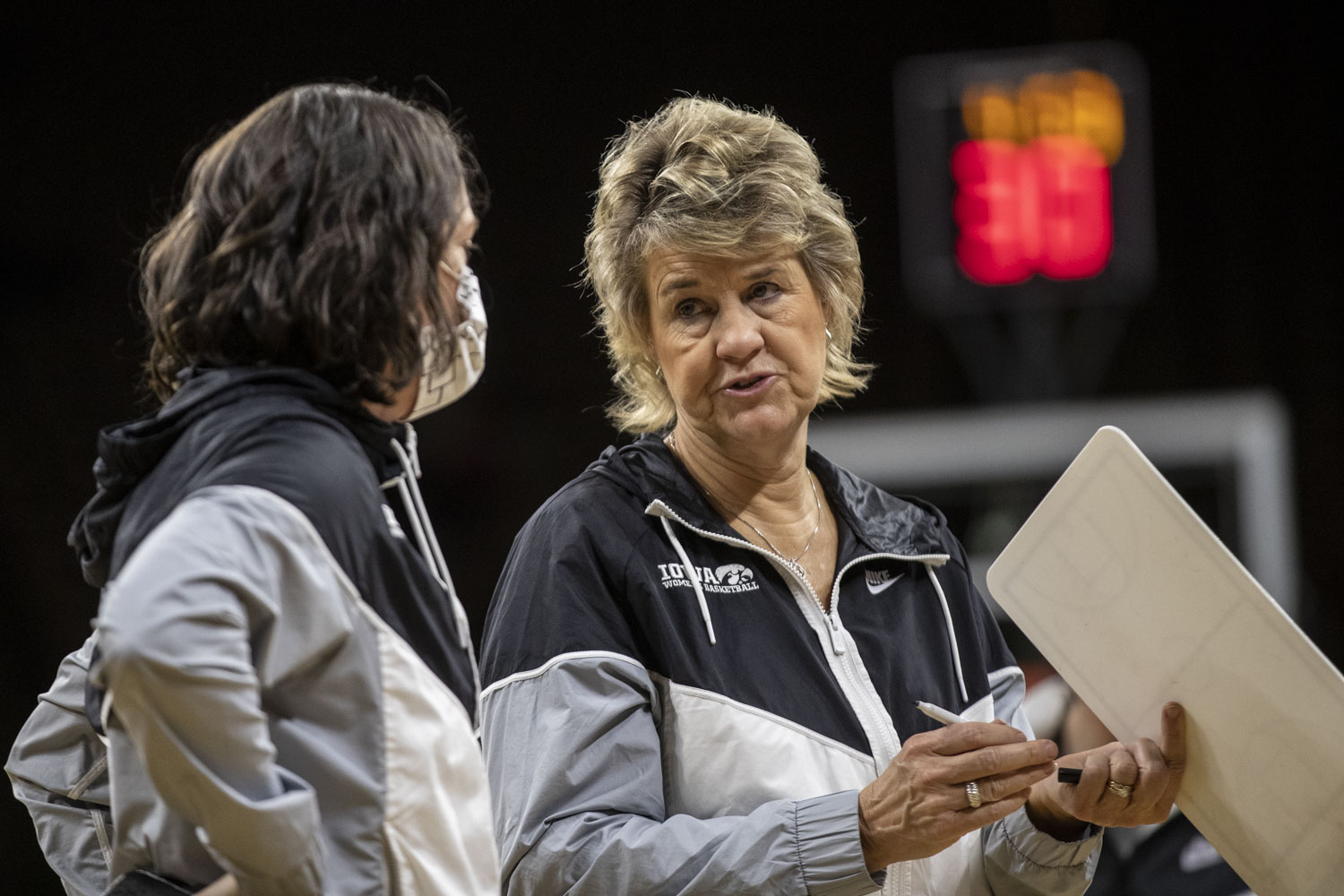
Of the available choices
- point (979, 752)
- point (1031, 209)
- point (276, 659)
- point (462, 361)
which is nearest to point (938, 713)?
point (979, 752)

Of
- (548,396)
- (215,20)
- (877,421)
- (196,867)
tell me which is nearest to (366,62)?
(215,20)

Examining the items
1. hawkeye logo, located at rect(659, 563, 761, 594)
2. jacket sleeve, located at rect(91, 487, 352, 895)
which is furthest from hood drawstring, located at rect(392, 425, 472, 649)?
hawkeye logo, located at rect(659, 563, 761, 594)

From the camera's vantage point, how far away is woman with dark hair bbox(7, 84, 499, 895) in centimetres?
87

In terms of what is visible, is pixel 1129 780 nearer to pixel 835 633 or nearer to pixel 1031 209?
pixel 835 633

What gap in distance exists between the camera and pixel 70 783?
125 cm

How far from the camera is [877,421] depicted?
→ 11.7 feet

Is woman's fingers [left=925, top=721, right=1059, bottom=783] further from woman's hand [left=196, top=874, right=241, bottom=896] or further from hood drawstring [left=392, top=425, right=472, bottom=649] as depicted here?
woman's hand [left=196, top=874, right=241, bottom=896]

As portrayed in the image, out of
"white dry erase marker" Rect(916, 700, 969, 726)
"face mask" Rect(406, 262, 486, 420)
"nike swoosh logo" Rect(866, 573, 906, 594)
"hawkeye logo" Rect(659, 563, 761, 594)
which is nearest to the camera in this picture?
"face mask" Rect(406, 262, 486, 420)

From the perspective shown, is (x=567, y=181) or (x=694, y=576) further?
(x=567, y=181)

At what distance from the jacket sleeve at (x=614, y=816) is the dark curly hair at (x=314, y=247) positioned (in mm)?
415

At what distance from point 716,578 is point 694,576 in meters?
0.03

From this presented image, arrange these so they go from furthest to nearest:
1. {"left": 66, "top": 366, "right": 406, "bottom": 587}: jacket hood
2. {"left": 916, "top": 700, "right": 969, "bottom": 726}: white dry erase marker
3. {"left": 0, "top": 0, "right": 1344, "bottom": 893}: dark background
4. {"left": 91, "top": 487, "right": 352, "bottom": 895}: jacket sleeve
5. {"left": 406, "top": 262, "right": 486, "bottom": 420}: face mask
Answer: {"left": 0, "top": 0, "right": 1344, "bottom": 893}: dark background → {"left": 916, "top": 700, "right": 969, "bottom": 726}: white dry erase marker → {"left": 406, "top": 262, "right": 486, "bottom": 420}: face mask → {"left": 66, "top": 366, "right": 406, "bottom": 587}: jacket hood → {"left": 91, "top": 487, "right": 352, "bottom": 895}: jacket sleeve

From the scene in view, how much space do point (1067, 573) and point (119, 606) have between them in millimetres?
896

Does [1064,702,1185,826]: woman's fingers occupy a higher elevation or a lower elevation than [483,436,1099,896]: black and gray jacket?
lower
